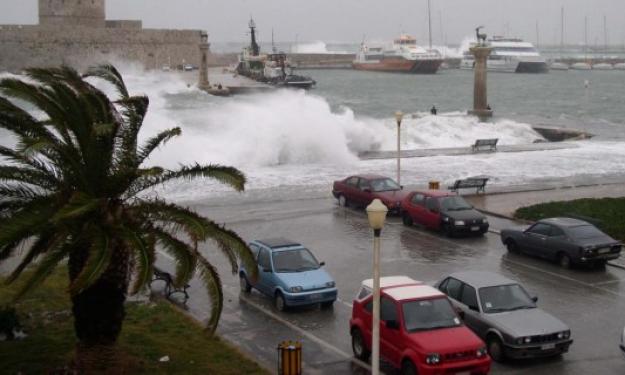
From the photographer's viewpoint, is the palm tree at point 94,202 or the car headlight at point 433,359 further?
the car headlight at point 433,359

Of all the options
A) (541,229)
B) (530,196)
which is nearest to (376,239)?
(541,229)

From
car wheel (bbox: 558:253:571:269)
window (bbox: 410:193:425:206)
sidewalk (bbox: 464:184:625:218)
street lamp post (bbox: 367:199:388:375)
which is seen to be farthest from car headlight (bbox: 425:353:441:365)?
sidewalk (bbox: 464:184:625:218)

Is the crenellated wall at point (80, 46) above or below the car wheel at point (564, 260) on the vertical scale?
above

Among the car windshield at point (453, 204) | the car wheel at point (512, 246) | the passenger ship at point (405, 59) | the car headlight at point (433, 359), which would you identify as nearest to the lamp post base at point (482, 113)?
the car windshield at point (453, 204)

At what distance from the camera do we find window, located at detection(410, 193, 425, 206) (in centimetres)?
2303

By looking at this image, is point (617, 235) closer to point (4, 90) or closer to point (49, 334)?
point (49, 334)

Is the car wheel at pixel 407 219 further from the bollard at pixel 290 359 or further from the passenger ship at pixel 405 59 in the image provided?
the passenger ship at pixel 405 59

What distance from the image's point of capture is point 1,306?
45.6ft

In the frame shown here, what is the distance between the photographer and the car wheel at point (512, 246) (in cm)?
1993

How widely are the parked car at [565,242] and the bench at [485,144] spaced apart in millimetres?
21308

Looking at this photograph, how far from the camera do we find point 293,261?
1614 centimetres

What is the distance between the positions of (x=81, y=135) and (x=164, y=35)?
130916 mm

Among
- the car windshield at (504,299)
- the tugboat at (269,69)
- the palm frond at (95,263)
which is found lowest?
the car windshield at (504,299)

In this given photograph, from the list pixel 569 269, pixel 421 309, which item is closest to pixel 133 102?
pixel 421 309
